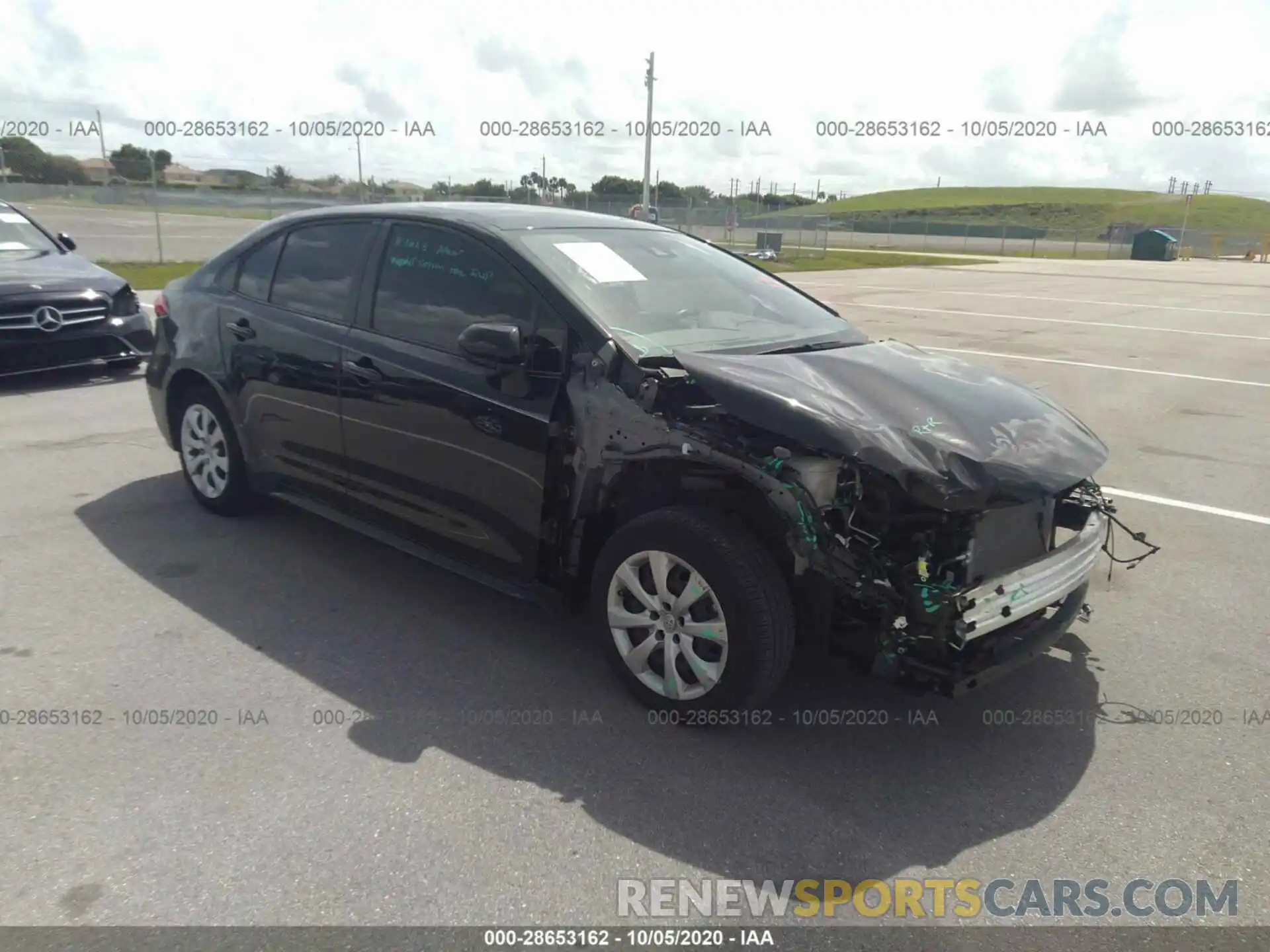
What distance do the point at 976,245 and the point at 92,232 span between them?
161 feet

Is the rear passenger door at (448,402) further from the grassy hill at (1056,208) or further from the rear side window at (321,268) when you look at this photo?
the grassy hill at (1056,208)

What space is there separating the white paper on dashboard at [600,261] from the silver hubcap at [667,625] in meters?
1.26

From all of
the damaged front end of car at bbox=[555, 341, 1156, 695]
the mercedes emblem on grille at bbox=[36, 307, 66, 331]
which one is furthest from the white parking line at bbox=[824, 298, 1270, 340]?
the damaged front end of car at bbox=[555, 341, 1156, 695]

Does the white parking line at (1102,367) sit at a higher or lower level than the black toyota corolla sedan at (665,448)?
lower

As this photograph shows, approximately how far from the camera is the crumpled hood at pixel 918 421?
3021 mm

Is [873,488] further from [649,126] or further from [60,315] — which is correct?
[649,126]

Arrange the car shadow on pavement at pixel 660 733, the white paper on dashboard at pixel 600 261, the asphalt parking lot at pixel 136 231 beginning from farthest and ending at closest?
the asphalt parking lot at pixel 136 231
the white paper on dashboard at pixel 600 261
the car shadow on pavement at pixel 660 733

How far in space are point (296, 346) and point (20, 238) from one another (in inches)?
265

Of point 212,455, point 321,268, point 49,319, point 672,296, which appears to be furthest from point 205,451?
point 49,319

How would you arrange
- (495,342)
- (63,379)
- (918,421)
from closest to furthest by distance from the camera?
(918,421) → (495,342) → (63,379)

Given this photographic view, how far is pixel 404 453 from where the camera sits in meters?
4.12

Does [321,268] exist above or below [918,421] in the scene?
above

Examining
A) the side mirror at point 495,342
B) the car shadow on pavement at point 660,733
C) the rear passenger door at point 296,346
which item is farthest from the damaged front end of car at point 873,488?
the rear passenger door at point 296,346

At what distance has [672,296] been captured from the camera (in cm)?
415
